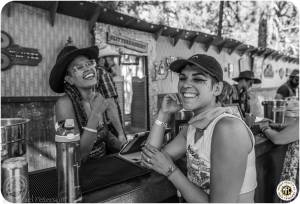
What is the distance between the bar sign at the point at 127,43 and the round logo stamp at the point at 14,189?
15.7 feet

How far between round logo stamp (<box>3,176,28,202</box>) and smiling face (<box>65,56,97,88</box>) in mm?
1305

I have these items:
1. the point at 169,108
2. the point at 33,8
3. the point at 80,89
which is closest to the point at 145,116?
the point at 33,8

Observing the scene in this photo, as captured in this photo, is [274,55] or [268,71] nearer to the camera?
[268,71]

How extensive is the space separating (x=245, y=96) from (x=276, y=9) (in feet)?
31.7

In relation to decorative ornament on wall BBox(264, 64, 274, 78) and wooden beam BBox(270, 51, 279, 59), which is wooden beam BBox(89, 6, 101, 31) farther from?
wooden beam BBox(270, 51, 279, 59)

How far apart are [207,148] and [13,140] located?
0.95 meters

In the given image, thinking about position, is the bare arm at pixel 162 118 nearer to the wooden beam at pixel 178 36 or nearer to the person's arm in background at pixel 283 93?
the person's arm in background at pixel 283 93

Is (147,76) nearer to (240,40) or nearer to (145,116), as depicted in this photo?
(145,116)

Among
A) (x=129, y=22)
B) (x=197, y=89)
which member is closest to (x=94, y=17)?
(x=129, y=22)

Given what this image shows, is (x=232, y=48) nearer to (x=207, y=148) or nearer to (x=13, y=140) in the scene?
(x=207, y=148)

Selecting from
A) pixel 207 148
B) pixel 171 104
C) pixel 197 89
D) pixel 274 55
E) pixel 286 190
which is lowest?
pixel 286 190

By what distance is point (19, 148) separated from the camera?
1063mm

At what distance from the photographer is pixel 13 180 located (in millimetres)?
953

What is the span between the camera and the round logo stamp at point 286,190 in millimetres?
2223
